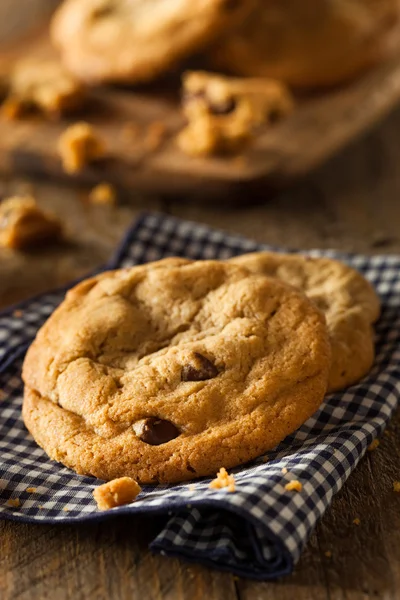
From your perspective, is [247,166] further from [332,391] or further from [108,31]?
[332,391]

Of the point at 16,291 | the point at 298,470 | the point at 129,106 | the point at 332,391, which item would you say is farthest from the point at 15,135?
the point at 298,470

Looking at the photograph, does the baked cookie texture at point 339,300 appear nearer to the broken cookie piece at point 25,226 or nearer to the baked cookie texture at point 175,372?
the baked cookie texture at point 175,372

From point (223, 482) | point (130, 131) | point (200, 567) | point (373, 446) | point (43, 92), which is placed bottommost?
point (373, 446)

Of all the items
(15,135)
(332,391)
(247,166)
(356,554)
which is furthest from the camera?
(15,135)

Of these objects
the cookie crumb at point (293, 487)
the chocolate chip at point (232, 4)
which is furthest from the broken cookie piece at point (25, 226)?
the cookie crumb at point (293, 487)

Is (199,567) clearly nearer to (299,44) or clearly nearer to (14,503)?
(14,503)

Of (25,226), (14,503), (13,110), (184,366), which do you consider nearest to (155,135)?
(13,110)

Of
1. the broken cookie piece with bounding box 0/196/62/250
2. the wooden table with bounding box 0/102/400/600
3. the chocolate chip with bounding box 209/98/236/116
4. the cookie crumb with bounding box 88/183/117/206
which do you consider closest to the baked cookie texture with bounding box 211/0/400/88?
the chocolate chip with bounding box 209/98/236/116
